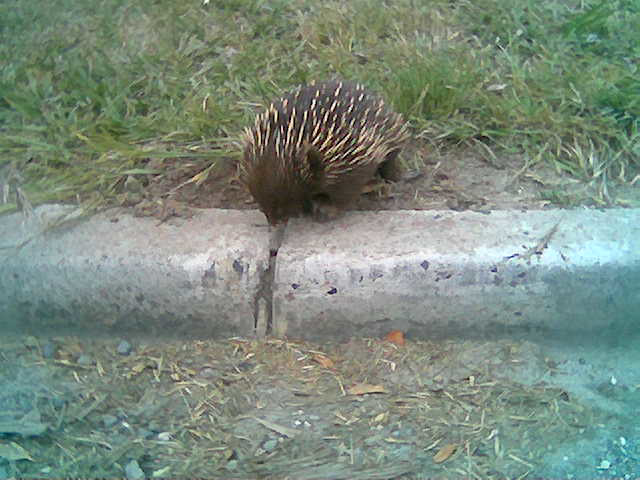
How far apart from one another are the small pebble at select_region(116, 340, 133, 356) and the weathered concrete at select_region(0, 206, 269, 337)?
5 centimetres

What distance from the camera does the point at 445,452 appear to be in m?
2.36

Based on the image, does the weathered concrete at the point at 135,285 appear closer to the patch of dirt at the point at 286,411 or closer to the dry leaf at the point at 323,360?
the patch of dirt at the point at 286,411

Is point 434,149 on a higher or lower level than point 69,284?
higher

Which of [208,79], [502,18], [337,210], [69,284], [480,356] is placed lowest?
[480,356]

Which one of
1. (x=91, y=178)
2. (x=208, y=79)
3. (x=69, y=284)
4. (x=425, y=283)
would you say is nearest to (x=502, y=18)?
(x=208, y=79)

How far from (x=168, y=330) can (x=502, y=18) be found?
110 inches

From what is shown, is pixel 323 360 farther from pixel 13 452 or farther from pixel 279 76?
pixel 279 76

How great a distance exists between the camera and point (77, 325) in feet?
9.39

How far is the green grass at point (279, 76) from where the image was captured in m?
3.45

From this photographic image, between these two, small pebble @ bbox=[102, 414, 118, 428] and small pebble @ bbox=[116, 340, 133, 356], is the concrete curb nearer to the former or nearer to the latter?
small pebble @ bbox=[116, 340, 133, 356]

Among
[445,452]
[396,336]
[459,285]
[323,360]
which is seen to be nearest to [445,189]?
[459,285]

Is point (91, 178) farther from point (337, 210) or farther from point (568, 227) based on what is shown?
point (568, 227)

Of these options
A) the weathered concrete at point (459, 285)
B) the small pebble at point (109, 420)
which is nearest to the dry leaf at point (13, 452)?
the small pebble at point (109, 420)

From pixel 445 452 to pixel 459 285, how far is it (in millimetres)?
668
